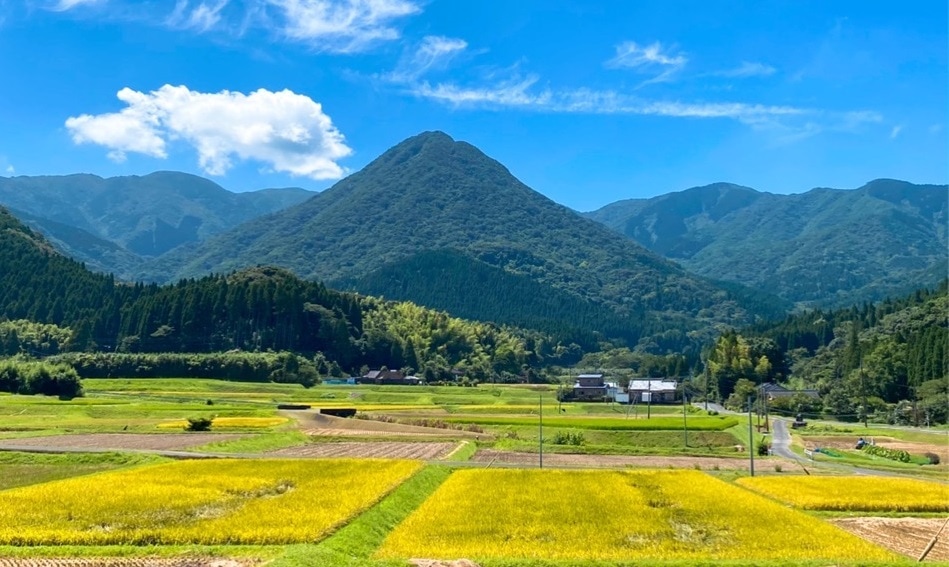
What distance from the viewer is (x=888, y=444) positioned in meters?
59.8

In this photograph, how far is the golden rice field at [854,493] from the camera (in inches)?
1088

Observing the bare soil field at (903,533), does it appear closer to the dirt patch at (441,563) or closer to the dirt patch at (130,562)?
the dirt patch at (441,563)

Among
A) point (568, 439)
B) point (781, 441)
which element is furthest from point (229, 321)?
point (781, 441)

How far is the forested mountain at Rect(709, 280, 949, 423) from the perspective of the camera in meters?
88.4

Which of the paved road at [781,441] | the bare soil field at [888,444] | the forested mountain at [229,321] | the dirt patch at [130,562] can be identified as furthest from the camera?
the forested mountain at [229,321]

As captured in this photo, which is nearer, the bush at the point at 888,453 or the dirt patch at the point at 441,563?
the dirt patch at the point at 441,563

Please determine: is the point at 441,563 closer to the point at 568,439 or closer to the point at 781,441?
the point at 568,439

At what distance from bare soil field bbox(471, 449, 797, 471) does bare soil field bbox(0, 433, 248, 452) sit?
1917 cm

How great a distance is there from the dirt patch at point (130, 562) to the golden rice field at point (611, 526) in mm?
3998

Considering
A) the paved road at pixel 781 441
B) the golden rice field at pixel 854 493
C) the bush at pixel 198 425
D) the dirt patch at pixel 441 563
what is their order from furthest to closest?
1. the bush at pixel 198 425
2. the paved road at pixel 781 441
3. the golden rice field at pixel 854 493
4. the dirt patch at pixel 441 563

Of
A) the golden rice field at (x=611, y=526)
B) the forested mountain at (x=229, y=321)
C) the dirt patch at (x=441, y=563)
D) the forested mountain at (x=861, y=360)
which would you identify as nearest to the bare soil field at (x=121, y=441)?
the golden rice field at (x=611, y=526)

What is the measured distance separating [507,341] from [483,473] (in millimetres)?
142558

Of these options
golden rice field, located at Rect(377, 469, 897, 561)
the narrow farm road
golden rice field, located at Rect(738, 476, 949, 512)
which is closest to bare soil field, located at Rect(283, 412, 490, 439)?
the narrow farm road

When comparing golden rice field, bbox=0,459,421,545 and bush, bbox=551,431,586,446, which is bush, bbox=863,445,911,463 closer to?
bush, bbox=551,431,586,446
